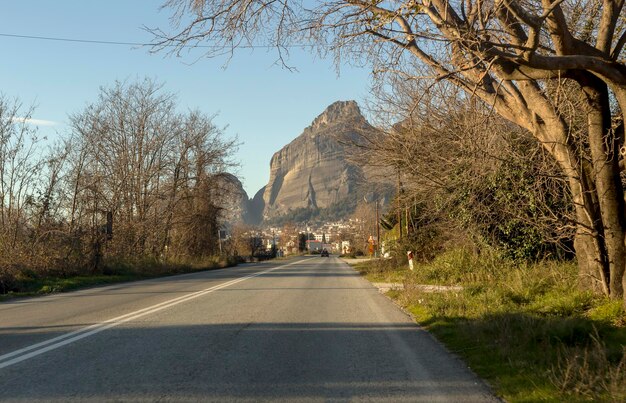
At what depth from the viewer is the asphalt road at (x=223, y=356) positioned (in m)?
6.38

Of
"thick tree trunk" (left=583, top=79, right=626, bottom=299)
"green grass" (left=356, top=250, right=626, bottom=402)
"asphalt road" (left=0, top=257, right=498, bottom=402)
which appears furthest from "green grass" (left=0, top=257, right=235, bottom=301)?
"thick tree trunk" (left=583, top=79, right=626, bottom=299)

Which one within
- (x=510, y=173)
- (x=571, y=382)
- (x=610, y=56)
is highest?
(x=610, y=56)

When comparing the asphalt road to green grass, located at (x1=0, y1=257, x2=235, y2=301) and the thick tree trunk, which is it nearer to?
the thick tree trunk

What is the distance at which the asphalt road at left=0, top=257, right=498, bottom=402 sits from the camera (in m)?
6.38

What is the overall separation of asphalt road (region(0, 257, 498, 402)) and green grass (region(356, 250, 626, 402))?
1.41 feet

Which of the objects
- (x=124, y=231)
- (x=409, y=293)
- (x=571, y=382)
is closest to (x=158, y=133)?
(x=124, y=231)

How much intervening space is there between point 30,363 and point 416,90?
587 inches

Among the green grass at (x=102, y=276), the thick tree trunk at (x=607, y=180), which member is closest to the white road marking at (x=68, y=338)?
the green grass at (x=102, y=276)

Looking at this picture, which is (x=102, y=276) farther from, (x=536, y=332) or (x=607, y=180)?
(x=536, y=332)

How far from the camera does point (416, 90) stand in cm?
1956

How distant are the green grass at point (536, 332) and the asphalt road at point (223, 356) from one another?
1.41ft

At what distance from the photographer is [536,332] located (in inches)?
335

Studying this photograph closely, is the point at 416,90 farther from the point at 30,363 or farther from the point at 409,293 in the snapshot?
the point at 30,363

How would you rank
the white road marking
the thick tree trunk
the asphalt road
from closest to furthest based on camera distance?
the asphalt road < the white road marking < the thick tree trunk
